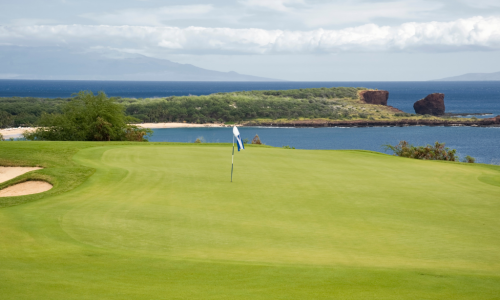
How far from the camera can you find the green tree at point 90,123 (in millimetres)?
30141

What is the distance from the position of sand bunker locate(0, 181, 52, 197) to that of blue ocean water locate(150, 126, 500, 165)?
141 feet

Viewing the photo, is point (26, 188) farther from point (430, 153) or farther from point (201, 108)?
point (201, 108)

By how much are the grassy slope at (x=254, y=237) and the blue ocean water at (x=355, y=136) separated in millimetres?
43840

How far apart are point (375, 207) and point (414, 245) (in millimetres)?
2383

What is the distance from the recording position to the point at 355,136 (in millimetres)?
71750

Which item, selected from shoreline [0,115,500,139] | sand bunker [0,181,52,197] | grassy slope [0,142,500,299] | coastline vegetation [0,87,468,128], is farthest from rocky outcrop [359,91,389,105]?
sand bunker [0,181,52,197]

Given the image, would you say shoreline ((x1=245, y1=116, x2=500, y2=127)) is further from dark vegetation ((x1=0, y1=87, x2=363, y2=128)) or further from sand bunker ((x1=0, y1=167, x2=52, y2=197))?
sand bunker ((x1=0, y1=167, x2=52, y2=197))

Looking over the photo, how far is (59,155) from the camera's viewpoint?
15859 millimetres

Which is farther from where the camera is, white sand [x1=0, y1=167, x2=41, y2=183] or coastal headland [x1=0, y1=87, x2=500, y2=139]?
coastal headland [x1=0, y1=87, x2=500, y2=139]

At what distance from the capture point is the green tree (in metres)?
30.1

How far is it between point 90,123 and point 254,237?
25.2m

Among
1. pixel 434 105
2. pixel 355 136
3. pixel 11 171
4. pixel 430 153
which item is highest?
pixel 434 105

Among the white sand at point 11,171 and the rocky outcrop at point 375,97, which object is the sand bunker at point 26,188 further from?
the rocky outcrop at point 375,97

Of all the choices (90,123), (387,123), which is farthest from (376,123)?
(90,123)
